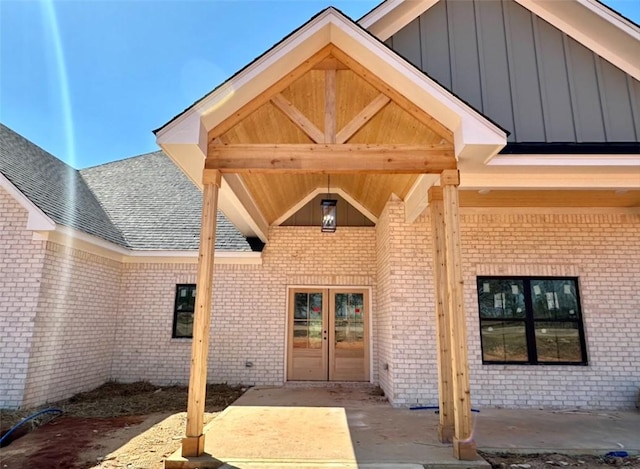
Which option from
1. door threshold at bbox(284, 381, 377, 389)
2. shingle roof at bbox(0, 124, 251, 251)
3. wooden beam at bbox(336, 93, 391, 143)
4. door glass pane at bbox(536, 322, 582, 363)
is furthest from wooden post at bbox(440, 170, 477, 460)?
shingle roof at bbox(0, 124, 251, 251)

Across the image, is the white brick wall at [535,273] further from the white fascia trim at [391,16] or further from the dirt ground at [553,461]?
the white fascia trim at [391,16]

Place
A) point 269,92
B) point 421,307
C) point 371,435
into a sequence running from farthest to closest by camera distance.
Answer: point 421,307 → point 371,435 → point 269,92

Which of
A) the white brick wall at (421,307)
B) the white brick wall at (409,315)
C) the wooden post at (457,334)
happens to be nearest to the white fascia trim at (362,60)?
the wooden post at (457,334)

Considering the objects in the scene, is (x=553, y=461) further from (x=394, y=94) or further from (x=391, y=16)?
(x=391, y=16)

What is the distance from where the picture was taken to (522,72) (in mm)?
5469

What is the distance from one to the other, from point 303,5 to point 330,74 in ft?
13.7

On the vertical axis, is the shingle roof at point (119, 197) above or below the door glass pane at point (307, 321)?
above

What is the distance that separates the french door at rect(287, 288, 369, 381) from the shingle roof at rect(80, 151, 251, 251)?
1.97 metres

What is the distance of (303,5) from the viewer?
7738mm

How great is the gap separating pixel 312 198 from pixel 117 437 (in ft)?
19.6

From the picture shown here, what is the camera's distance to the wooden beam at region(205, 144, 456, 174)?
14.2 feet

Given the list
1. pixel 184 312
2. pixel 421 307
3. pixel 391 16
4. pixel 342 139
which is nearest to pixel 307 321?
pixel 184 312

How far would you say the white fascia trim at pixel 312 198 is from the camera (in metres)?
8.97

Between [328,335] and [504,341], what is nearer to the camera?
[504,341]
